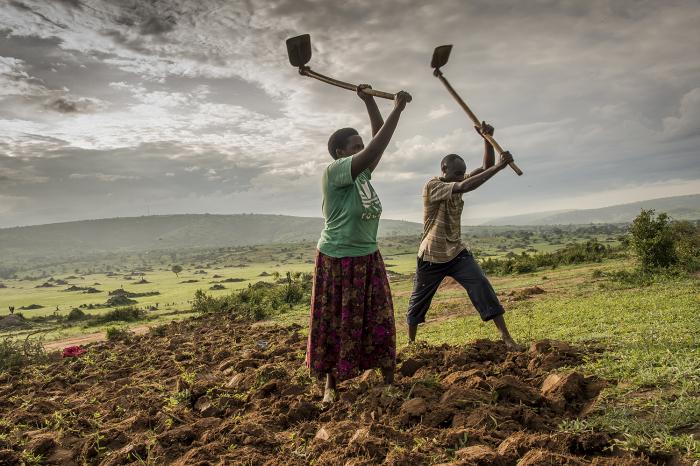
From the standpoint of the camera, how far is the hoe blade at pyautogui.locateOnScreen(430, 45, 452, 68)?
514 cm

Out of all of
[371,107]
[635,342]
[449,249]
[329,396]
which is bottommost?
[329,396]

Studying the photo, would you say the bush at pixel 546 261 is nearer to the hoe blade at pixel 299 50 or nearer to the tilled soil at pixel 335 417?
the tilled soil at pixel 335 417

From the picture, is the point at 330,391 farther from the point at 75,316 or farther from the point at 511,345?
the point at 75,316

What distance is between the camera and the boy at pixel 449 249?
4.78 m

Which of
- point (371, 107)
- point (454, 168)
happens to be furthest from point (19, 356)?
point (454, 168)

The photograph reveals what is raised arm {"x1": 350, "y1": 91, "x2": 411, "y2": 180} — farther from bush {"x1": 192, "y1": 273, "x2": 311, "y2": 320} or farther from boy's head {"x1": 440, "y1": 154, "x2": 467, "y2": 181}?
bush {"x1": 192, "y1": 273, "x2": 311, "y2": 320}

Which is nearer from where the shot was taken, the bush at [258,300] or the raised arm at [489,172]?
the raised arm at [489,172]

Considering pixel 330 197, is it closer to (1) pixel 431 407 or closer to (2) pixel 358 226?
(2) pixel 358 226

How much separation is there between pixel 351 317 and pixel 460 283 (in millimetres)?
1776

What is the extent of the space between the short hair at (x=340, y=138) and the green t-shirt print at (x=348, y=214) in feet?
1.01

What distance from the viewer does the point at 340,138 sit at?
3.76m

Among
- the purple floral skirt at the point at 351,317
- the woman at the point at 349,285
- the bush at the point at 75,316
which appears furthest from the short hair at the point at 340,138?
the bush at the point at 75,316

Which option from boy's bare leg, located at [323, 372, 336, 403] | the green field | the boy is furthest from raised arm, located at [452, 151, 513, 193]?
boy's bare leg, located at [323, 372, 336, 403]

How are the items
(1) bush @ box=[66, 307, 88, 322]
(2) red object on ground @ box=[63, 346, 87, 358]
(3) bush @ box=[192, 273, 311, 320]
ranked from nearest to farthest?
(2) red object on ground @ box=[63, 346, 87, 358]
(3) bush @ box=[192, 273, 311, 320]
(1) bush @ box=[66, 307, 88, 322]
